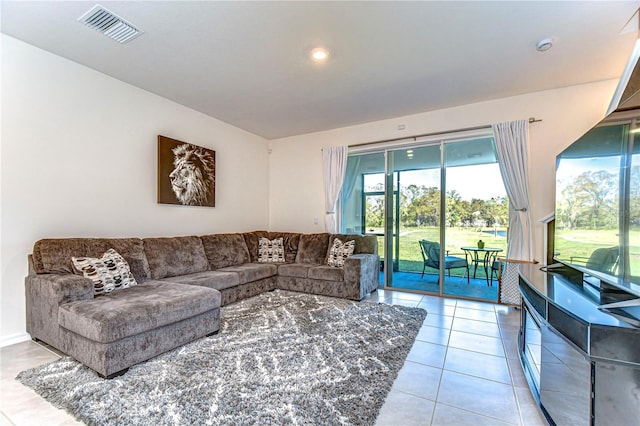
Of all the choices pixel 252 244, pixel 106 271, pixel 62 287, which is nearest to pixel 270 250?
pixel 252 244

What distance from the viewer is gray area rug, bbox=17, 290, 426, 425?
5.21ft

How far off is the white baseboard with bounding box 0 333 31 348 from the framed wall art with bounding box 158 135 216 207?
1801mm

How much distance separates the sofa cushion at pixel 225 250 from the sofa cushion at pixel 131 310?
1.39 metres

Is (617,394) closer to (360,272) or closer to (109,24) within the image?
(360,272)

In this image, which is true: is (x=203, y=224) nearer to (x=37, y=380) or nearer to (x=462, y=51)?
(x=37, y=380)

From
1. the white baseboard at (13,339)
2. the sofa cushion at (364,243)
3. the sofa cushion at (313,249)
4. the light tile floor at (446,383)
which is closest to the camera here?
the light tile floor at (446,383)

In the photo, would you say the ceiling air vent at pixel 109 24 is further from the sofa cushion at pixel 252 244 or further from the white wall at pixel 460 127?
the white wall at pixel 460 127

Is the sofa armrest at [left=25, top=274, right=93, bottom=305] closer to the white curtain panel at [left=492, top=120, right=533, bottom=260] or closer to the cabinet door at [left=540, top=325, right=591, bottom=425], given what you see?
the cabinet door at [left=540, top=325, right=591, bottom=425]

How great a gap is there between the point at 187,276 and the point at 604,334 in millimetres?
3563

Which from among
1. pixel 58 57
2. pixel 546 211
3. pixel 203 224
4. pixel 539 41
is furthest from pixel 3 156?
pixel 546 211

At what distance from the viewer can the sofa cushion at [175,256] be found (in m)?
3.31

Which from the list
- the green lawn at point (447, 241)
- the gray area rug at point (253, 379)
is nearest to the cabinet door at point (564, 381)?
the gray area rug at point (253, 379)

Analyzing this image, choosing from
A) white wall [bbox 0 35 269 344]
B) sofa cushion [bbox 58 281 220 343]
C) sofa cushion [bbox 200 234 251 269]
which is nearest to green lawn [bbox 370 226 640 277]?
sofa cushion [bbox 200 234 251 269]

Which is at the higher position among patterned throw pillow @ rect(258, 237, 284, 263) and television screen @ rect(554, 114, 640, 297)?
television screen @ rect(554, 114, 640, 297)
